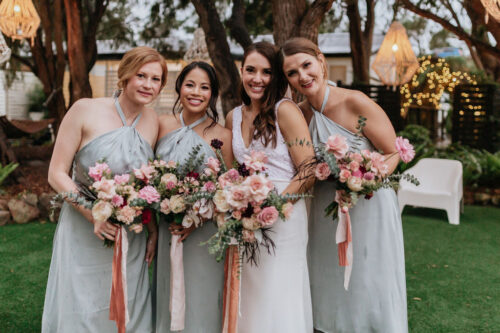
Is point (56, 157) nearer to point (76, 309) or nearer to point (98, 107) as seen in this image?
point (98, 107)

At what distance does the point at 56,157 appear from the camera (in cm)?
263

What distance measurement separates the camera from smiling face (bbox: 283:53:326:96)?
266 cm

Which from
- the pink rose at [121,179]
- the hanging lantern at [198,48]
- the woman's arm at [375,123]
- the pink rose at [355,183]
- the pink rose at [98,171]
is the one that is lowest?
the pink rose at [355,183]

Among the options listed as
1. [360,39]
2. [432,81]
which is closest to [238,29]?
[360,39]

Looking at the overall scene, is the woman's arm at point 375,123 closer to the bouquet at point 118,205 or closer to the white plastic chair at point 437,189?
the bouquet at point 118,205

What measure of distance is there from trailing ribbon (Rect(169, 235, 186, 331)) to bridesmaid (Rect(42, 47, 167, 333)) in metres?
0.25

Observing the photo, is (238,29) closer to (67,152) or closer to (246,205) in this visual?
(67,152)

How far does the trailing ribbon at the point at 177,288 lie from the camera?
269 cm

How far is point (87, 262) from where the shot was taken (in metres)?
2.69

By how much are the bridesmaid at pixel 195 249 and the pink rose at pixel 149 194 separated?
380 millimetres

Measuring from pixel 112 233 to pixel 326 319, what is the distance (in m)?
1.40

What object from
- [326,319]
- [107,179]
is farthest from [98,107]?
[326,319]

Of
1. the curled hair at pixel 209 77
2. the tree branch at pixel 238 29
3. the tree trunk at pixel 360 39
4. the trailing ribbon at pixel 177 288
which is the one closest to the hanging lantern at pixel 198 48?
the tree trunk at pixel 360 39

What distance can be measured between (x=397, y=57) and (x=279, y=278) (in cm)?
686
